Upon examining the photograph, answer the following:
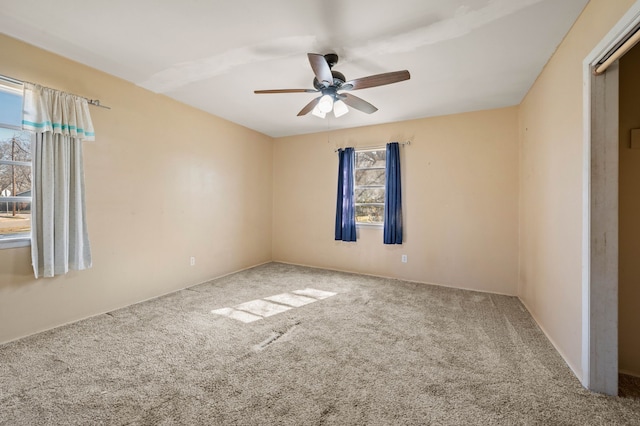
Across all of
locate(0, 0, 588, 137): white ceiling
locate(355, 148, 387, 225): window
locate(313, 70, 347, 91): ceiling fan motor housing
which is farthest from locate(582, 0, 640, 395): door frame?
locate(355, 148, 387, 225): window

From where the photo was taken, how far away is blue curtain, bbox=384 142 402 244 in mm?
4176

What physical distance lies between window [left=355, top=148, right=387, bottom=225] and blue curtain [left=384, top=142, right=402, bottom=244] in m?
0.25

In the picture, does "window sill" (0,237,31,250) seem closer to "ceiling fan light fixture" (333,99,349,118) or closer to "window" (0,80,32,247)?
"window" (0,80,32,247)

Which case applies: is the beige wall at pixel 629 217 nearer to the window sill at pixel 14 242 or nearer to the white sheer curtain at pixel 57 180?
the white sheer curtain at pixel 57 180

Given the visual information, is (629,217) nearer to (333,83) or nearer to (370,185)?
(333,83)

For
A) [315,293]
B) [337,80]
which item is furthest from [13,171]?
[315,293]

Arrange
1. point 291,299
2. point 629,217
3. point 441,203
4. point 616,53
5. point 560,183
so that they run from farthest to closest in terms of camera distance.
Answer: point 441,203
point 291,299
point 560,183
point 629,217
point 616,53

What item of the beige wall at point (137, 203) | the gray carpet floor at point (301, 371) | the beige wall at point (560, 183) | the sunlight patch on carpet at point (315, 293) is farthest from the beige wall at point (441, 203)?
the beige wall at point (137, 203)

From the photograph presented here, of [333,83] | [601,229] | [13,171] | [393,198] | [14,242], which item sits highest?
[333,83]

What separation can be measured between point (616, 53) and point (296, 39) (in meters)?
2.05

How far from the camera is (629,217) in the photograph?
1849 millimetres

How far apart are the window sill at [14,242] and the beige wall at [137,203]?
4 centimetres

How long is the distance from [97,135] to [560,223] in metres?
4.42

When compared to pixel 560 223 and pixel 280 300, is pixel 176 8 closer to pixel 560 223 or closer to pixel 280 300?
pixel 280 300
